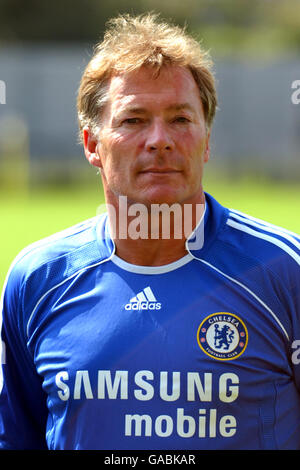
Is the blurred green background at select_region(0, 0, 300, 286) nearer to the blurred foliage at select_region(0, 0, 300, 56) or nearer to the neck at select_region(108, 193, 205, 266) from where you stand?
the blurred foliage at select_region(0, 0, 300, 56)

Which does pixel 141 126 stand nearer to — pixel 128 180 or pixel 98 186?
pixel 128 180

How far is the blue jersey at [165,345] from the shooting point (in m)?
2.74

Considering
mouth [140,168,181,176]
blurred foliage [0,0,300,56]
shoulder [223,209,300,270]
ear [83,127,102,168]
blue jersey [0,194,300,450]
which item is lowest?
blue jersey [0,194,300,450]

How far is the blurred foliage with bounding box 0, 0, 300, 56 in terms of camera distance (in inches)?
1247

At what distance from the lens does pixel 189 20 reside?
35219 millimetres

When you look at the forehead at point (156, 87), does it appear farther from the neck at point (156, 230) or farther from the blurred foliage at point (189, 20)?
the blurred foliage at point (189, 20)

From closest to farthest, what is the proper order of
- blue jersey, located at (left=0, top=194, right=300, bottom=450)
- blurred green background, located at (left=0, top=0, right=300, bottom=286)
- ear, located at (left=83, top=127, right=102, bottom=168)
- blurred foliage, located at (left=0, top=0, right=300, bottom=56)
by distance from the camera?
1. blue jersey, located at (left=0, top=194, right=300, bottom=450)
2. ear, located at (left=83, top=127, right=102, bottom=168)
3. blurred green background, located at (left=0, top=0, right=300, bottom=286)
4. blurred foliage, located at (left=0, top=0, right=300, bottom=56)

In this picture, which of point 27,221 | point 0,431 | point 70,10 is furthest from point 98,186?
point 0,431

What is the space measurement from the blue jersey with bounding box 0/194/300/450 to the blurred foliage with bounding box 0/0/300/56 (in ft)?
88.2

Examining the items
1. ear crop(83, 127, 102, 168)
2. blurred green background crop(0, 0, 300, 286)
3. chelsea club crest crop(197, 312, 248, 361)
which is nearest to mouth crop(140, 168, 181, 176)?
ear crop(83, 127, 102, 168)

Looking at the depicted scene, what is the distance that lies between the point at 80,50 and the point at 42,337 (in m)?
22.1

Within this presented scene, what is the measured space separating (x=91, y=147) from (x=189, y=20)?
109 ft

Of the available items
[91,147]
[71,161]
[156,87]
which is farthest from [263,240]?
[71,161]

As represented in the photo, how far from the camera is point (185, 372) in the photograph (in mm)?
2760
